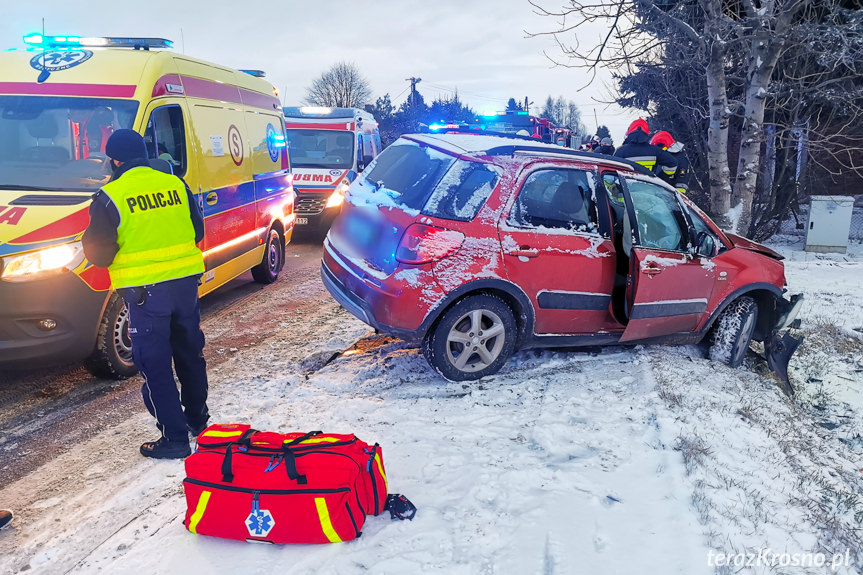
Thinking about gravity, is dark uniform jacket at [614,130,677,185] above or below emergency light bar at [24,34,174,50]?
below

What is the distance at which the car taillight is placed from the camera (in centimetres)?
420

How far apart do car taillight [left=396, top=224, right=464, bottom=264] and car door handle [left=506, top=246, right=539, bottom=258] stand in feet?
1.71

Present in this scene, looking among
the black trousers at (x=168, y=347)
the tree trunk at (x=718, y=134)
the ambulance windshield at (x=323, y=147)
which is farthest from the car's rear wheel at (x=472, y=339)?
the ambulance windshield at (x=323, y=147)

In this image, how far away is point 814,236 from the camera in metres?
12.0

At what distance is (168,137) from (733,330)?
17.6 ft

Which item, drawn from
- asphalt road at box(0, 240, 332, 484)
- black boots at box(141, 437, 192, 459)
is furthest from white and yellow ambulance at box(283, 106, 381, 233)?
black boots at box(141, 437, 192, 459)

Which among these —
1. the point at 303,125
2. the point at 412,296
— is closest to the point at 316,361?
the point at 412,296

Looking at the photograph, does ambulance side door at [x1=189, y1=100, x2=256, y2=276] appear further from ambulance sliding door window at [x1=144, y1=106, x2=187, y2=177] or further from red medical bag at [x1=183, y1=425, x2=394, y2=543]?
red medical bag at [x1=183, y1=425, x2=394, y2=543]

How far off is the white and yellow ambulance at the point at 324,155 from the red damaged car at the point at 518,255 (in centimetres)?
600

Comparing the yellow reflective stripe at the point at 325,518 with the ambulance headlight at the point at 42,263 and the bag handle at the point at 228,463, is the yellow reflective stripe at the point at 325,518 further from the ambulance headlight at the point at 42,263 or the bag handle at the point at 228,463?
the ambulance headlight at the point at 42,263

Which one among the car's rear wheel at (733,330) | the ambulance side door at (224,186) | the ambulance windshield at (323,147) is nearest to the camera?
the car's rear wheel at (733,330)

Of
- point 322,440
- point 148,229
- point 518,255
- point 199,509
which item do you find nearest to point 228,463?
point 199,509

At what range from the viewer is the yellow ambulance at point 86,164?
393 centimetres

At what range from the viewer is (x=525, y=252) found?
4.50 meters
